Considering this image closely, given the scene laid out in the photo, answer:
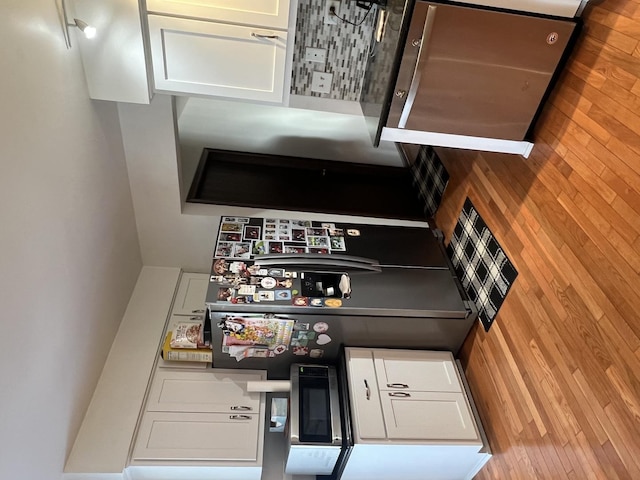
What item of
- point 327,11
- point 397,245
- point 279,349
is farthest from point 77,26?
point 397,245

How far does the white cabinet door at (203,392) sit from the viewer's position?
186 centimetres

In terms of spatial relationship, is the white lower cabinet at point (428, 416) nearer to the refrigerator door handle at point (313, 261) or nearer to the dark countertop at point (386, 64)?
the refrigerator door handle at point (313, 261)

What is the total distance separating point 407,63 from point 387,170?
4.35ft

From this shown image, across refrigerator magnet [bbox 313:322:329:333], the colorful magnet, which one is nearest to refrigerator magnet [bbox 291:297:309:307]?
refrigerator magnet [bbox 313:322:329:333]

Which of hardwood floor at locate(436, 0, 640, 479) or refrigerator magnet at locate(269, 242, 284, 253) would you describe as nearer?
hardwood floor at locate(436, 0, 640, 479)

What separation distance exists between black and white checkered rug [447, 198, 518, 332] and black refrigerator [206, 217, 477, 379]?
0.17 feet

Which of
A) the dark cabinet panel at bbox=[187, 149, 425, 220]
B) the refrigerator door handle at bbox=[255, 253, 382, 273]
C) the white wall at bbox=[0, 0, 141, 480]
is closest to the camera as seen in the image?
the white wall at bbox=[0, 0, 141, 480]

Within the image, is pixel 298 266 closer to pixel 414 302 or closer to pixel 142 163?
pixel 414 302

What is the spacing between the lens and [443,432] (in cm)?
171

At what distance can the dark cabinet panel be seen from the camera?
7.71 feet

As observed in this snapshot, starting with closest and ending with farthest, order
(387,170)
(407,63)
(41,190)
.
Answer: (41,190)
(407,63)
(387,170)

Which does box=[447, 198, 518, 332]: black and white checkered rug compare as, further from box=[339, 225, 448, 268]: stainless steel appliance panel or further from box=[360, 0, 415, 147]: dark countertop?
box=[360, 0, 415, 147]: dark countertop

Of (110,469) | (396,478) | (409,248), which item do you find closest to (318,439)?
(396,478)

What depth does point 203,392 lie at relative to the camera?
1920 millimetres
